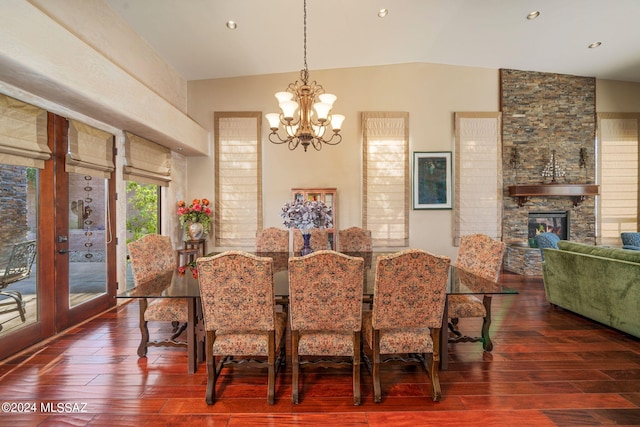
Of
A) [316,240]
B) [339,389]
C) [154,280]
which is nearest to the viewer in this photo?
[339,389]

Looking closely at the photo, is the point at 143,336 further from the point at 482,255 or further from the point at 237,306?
the point at 482,255

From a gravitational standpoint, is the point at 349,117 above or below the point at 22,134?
above

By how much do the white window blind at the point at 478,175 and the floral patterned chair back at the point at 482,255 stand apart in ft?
8.31

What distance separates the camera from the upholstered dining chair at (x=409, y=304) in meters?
1.81

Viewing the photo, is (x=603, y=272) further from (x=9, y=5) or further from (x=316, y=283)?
(x=9, y=5)

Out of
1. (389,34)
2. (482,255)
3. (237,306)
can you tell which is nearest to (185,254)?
(237,306)

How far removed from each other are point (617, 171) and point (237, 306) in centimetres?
727

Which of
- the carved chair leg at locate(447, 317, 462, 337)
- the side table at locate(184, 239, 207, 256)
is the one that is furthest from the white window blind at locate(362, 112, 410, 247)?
the side table at locate(184, 239, 207, 256)

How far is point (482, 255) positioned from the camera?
282cm

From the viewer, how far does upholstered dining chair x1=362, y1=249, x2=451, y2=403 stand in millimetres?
1809

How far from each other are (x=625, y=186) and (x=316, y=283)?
6935 millimetres

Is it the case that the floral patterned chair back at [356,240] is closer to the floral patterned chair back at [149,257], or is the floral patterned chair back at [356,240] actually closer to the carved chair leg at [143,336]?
the floral patterned chair back at [149,257]

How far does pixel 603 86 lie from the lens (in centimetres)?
564

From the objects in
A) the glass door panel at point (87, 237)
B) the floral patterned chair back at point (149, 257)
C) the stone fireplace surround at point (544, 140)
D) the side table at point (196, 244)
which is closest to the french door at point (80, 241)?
the glass door panel at point (87, 237)
